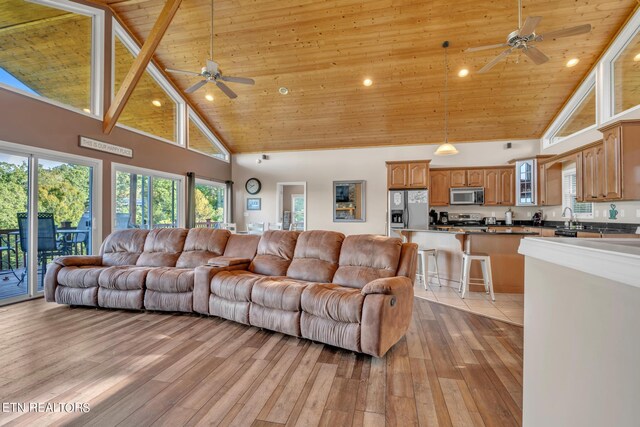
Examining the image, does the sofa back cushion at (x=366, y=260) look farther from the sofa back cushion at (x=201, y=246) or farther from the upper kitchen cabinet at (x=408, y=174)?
the upper kitchen cabinet at (x=408, y=174)

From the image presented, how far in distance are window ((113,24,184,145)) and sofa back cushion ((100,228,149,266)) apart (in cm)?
221

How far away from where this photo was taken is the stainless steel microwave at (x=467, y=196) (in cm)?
687

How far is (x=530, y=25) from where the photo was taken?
3.00 m

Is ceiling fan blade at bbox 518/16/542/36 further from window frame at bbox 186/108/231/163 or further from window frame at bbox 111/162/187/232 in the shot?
window frame at bbox 186/108/231/163

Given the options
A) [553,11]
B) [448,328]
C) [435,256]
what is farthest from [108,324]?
[553,11]

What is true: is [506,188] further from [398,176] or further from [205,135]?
[205,135]

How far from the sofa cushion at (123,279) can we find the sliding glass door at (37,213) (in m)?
1.38

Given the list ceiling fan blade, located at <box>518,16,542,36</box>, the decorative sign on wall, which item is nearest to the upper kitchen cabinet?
ceiling fan blade, located at <box>518,16,542,36</box>

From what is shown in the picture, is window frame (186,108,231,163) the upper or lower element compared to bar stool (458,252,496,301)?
upper

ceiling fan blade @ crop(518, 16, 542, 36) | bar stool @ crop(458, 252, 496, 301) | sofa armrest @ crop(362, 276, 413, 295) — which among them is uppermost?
ceiling fan blade @ crop(518, 16, 542, 36)

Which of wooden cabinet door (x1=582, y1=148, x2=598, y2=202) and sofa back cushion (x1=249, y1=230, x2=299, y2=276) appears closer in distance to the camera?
sofa back cushion (x1=249, y1=230, x2=299, y2=276)

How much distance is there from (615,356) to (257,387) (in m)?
1.93

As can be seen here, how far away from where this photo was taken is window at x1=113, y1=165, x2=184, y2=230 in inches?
209

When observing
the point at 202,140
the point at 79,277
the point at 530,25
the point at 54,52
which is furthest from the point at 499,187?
the point at 54,52
